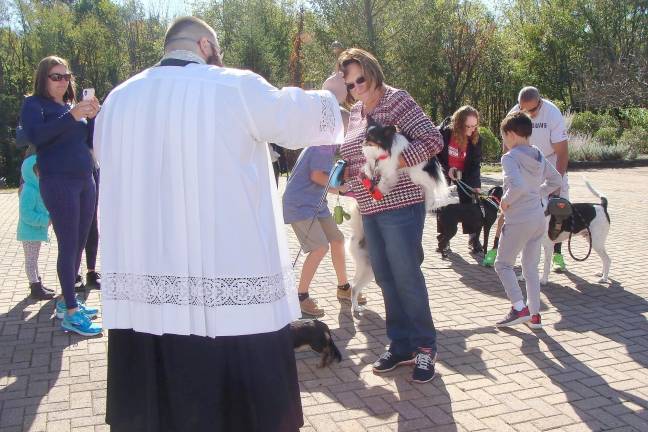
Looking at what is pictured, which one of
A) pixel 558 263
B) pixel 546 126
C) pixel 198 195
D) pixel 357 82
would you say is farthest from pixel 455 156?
pixel 198 195

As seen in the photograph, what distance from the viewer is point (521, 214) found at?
4.82 metres

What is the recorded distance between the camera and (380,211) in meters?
3.86

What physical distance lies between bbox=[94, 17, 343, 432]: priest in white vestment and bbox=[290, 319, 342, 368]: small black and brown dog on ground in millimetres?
1441

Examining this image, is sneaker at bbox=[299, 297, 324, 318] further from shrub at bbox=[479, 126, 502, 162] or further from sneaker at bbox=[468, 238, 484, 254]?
shrub at bbox=[479, 126, 502, 162]

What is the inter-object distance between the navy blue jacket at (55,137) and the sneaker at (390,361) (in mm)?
2712

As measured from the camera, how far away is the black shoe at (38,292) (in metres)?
5.84

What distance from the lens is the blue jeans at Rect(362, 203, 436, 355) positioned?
151 inches

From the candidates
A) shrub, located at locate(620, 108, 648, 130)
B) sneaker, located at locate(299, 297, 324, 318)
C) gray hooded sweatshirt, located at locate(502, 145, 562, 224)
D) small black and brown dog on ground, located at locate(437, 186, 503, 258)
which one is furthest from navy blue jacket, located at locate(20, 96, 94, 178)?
shrub, located at locate(620, 108, 648, 130)

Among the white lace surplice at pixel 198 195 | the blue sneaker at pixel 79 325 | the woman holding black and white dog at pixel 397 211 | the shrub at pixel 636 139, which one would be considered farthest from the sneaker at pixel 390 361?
the shrub at pixel 636 139

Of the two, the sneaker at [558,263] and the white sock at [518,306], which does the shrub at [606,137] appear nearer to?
the sneaker at [558,263]

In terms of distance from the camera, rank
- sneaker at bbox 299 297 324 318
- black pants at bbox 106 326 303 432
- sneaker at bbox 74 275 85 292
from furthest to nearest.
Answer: sneaker at bbox 74 275 85 292 → sneaker at bbox 299 297 324 318 → black pants at bbox 106 326 303 432

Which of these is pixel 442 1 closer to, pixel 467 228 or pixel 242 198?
pixel 467 228

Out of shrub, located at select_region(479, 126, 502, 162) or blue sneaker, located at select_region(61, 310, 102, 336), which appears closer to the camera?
blue sneaker, located at select_region(61, 310, 102, 336)

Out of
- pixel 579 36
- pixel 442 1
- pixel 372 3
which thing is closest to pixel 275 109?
pixel 372 3
